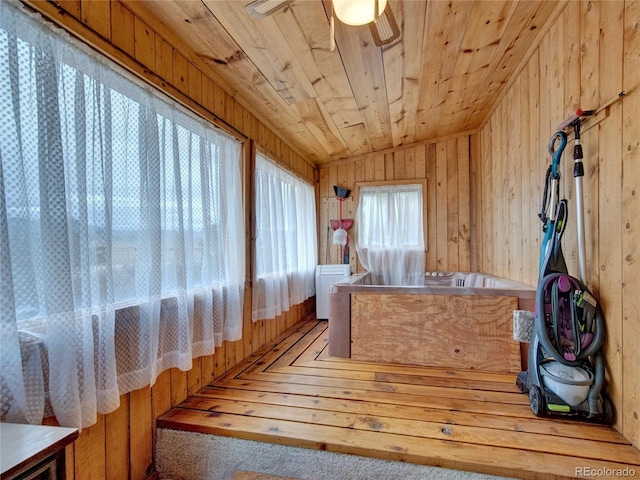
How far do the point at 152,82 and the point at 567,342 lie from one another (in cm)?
243

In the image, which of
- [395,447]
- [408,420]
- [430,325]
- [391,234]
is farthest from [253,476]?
[391,234]

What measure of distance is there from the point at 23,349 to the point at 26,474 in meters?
0.43

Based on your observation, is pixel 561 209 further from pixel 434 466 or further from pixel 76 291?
pixel 76 291

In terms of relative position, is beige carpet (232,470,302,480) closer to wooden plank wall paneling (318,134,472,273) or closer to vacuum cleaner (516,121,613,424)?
vacuum cleaner (516,121,613,424)

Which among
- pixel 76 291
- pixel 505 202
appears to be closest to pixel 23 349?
pixel 76 291

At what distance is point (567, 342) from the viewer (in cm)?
152

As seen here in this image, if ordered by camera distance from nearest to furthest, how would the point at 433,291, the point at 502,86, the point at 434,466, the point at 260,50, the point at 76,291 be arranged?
the point at 76,291
the point at 434,466
the point at 260,50
the point at 433,291
the point at 502,86

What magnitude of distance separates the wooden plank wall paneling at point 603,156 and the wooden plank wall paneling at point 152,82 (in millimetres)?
2126

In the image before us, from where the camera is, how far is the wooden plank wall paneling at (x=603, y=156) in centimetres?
130

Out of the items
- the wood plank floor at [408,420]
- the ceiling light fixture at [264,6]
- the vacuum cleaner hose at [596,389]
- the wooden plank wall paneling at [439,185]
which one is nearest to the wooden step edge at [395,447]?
the wood plank floor at [408,420]

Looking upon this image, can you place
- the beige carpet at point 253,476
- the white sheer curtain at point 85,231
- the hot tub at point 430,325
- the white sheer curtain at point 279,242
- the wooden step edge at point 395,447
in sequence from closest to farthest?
the white sheer curtain at point 85,231
the wooden step edge at point 395,447
the beige carpet at point 253,476
the hot tub at point 430,325
the white sheer curtain at point 279,242

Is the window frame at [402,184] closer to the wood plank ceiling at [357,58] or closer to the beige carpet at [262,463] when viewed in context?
the wood plank ceiling at [357,58]

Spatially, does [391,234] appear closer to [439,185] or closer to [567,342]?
[439,185]

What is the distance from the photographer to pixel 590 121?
5.16 feet
